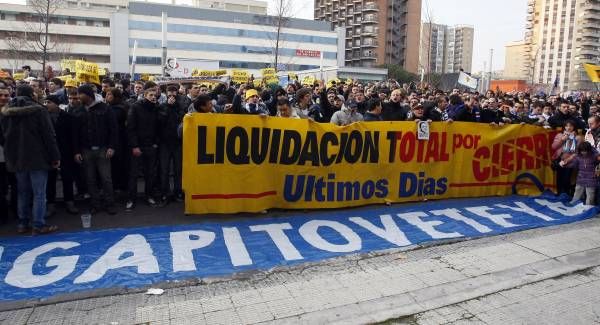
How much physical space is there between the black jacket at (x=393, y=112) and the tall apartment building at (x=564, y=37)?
468 ft

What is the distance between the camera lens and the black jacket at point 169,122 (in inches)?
301

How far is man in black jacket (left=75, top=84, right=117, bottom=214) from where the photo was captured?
23.2 ft

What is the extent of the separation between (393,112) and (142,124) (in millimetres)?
4253

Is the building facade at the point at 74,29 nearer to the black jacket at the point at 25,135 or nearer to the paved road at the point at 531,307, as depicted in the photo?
the black jacket at the point at 25,135

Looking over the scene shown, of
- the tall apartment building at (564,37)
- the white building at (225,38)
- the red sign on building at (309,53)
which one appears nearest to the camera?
the white building at (225,38)

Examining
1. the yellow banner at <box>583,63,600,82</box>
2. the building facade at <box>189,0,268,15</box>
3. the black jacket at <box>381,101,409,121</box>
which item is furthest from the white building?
the black jacket at <box>381,101,409,121</box>

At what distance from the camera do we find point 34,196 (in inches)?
244

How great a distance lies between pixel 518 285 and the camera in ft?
16.6

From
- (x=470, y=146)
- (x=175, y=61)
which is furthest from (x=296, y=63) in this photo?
(x=470, y=146)

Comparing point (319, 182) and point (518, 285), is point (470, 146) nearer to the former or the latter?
point (319, 182)

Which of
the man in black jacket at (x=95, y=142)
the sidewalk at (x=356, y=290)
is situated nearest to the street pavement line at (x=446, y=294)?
the sidewalk at (x=356, y=290)

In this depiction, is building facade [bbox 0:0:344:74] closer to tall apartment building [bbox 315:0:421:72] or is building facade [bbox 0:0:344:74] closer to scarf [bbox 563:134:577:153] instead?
tall apartment building [bbox 315:0:421:72]

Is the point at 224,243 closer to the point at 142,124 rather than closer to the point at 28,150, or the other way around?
the point at 142,124

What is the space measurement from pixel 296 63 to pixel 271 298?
298 feet
